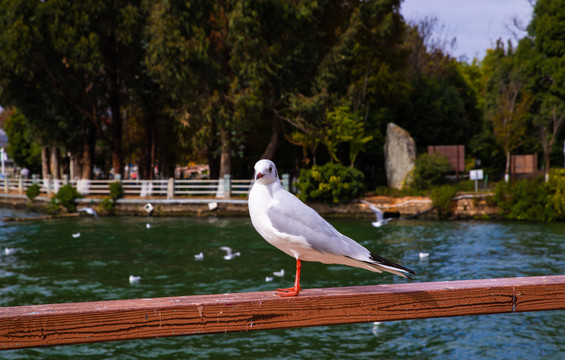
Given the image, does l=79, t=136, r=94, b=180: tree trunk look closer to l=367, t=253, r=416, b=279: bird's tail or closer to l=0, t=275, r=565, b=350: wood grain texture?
l=0, t=275, r=565, b=350: wood grain texture

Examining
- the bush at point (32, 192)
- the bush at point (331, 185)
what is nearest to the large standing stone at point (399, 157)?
the bush at point (331, 185)

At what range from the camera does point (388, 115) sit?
1203 inches

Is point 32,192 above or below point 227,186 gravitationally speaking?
below

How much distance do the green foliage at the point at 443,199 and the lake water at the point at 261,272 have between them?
1399 millimetres

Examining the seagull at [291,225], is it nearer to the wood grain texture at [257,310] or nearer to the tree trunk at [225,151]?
the wood grain texture at [257,310]

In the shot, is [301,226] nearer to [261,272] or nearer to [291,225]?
[291,225]

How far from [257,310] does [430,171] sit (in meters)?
23.3

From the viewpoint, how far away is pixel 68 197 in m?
26.6

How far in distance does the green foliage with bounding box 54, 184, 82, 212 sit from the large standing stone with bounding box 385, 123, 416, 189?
15734 mm

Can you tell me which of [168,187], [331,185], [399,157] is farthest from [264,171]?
[168,187]

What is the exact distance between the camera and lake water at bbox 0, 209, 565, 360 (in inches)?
309

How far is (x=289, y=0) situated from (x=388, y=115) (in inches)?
377

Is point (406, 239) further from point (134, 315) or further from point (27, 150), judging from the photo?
point (27, 150)

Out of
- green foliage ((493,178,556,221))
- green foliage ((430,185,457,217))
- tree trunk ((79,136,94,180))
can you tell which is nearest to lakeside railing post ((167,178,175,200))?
tree trunk ((79,136,94,180))
